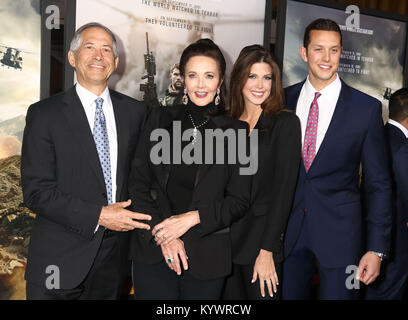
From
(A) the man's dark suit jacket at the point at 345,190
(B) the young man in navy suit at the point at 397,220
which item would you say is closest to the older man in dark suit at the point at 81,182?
(A) the man's dark suit jacket at the point at 345,190

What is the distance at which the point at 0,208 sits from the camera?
278 cm

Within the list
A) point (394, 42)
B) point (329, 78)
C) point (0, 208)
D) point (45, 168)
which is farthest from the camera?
point (394, 42)

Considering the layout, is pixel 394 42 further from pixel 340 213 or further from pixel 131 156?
pixel 131 156

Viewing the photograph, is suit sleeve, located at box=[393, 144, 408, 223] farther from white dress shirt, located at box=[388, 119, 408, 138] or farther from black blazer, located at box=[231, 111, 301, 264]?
black blazer, located at box=[231, 111, 301, 264]

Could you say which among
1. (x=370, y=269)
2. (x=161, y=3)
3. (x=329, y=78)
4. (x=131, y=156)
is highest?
(x=161, y=3)

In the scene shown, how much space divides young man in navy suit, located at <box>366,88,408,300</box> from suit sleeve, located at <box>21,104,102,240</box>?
83.4 inches

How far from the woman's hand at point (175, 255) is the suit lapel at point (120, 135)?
1.27 feet

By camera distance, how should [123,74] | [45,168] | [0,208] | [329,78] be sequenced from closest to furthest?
[45,168]
[329,78]
[0,208]
[123,74]

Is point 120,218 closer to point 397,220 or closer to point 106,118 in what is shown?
point 106,118

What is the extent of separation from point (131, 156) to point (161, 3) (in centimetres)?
135

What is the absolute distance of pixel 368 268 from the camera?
2.38 meters

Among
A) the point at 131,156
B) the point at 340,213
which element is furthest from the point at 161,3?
the point at 340,213

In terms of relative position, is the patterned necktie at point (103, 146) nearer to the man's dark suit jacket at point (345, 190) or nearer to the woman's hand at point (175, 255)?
the woman's hand at point (175, 255)

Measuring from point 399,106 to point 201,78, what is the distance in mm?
1887
